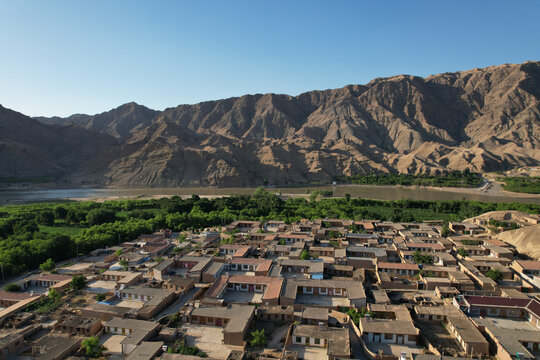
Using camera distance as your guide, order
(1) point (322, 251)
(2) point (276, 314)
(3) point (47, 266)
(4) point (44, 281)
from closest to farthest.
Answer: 1. (2) point (276, 314)
2. (4) point (44, 281)
3. (3) point (47, 266)
4. (1) point (322, 251)

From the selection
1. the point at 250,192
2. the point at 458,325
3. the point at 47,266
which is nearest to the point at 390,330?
the point at 458,325

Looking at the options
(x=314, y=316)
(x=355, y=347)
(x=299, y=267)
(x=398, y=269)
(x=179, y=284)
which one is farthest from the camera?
(x=299, y=267)

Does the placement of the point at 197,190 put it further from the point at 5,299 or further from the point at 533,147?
the point at 533,147

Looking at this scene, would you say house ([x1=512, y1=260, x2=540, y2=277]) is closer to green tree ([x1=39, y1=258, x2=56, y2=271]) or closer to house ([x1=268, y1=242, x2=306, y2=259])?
house ([x1=268, y1=242, x2=306, y2=259])

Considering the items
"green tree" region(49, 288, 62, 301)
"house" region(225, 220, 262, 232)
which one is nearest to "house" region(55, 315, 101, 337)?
"green tree" region(49, 288, 62, 301)

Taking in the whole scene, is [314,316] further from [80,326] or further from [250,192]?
[250,192]

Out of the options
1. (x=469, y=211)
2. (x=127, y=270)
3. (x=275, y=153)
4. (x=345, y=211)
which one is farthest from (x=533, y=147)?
(x=127, y=270)
